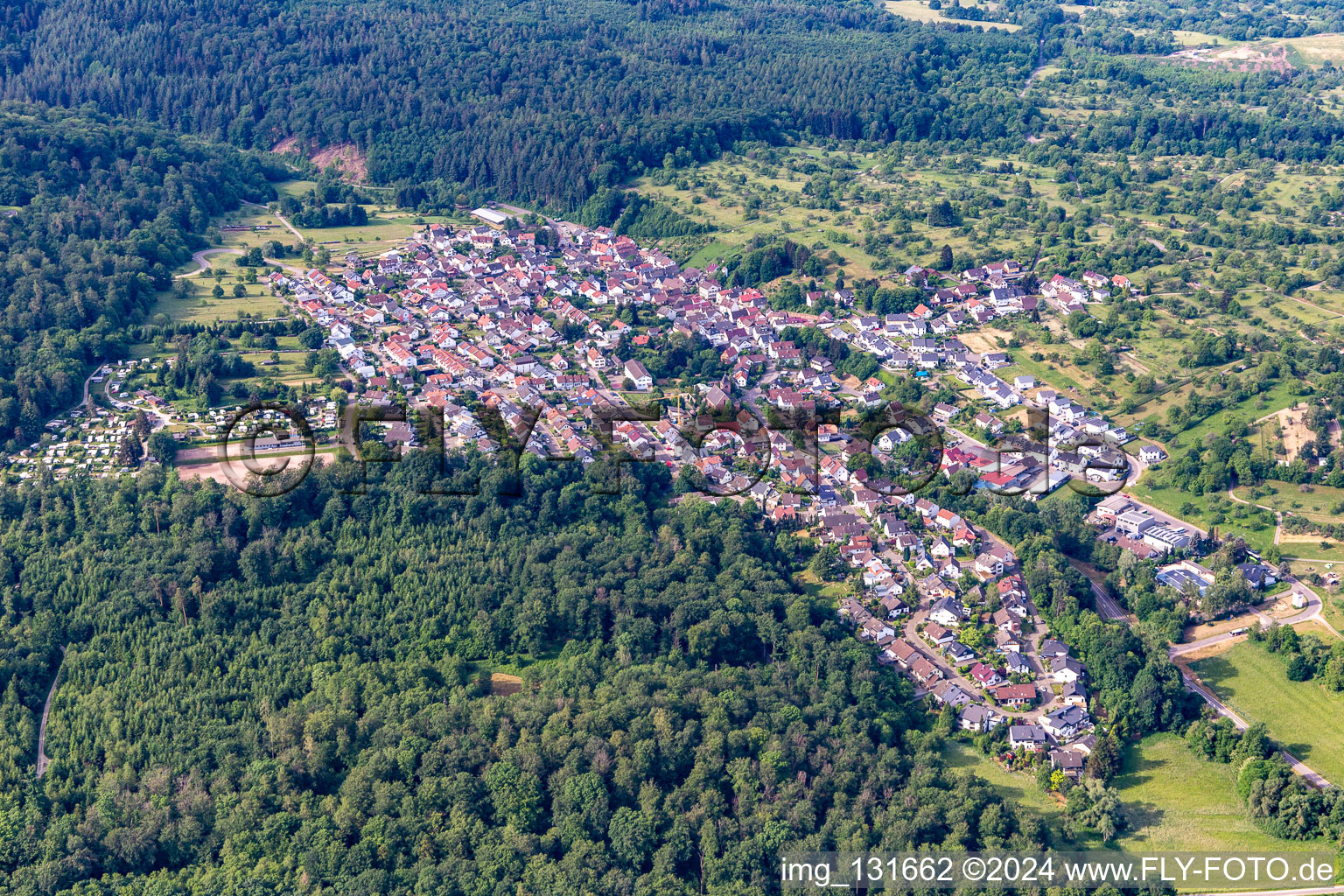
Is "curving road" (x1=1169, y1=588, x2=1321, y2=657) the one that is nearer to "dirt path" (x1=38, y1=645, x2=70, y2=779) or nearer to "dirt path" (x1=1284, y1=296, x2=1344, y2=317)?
"dirt path" (x1=1284, y1=296, x2=1344, y2=317)

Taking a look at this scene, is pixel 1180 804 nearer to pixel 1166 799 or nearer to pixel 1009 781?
pixel 1166 799

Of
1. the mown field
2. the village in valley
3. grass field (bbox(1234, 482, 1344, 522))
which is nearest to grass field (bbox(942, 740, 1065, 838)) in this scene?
the mown field

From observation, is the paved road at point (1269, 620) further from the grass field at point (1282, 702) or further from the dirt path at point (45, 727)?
the dirt path at point (45, 727)

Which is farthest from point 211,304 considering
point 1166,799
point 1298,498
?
point 1298,498

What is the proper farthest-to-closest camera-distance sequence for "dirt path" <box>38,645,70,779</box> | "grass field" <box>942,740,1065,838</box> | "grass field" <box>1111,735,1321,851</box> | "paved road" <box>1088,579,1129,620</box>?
"paved road" <box>1088,579,1129,620</box>, "grass field" <box>942,740,1065,838</box>, "dirt path" <box>38,645,70,779</box>, "grass field" <box>1111,735,1321,851</box>

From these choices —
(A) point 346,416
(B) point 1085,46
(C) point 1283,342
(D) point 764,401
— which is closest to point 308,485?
(A) point 346,416

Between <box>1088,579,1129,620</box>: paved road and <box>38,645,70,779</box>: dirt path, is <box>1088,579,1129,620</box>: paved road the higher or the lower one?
the higher one

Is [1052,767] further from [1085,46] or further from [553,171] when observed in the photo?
[1085,46]

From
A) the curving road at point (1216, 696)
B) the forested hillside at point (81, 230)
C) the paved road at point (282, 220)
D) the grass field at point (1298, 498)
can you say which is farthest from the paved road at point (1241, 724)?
the paved road at point (282, 220)
